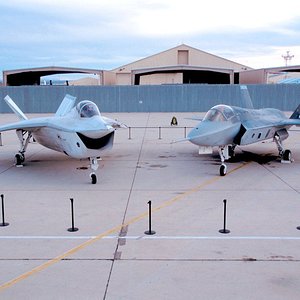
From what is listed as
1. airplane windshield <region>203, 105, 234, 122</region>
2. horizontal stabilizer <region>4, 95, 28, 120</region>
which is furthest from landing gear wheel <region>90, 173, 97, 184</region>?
horizontal stabilizer <region>4, 95, 28, 120</region>

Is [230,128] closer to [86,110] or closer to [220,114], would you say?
[220,114]

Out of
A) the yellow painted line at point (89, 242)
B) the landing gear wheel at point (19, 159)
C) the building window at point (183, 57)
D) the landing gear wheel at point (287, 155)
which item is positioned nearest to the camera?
the yellow painted line at point (89, 242)

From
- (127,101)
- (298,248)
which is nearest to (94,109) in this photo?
(298,248)

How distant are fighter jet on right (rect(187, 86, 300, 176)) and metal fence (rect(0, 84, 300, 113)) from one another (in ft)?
98.9

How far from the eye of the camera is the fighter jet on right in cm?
1438

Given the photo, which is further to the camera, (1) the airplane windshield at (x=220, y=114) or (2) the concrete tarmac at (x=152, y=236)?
(1) the airplane windshield at (x=220, y=114)

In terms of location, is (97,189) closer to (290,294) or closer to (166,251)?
(166,251)

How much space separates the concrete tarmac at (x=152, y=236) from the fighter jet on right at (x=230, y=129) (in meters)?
0.95

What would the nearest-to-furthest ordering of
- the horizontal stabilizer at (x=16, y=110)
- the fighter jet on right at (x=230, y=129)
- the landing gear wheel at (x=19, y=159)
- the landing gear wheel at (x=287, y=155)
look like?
the fighter jet on right at (x=230, y=129), the landing gear wheel at (x=19, y=159), the landing gear wheel at (x=287, y=155), the horizontal stabilizer at (x=16, y=110)

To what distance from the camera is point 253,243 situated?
25.3 feet

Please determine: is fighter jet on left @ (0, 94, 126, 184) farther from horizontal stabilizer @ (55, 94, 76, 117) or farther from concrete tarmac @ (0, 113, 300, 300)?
horizontal stabilizer @ (55, 94, 76, 117)

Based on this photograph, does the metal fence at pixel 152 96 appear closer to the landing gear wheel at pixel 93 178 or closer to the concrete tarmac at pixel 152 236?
the concrete tarmac at pixel 152 236

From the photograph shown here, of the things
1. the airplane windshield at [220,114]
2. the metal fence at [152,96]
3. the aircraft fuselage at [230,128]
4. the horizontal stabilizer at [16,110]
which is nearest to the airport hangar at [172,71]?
the metal fence at [152,96]

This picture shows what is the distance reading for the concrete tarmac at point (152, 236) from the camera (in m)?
6.05
